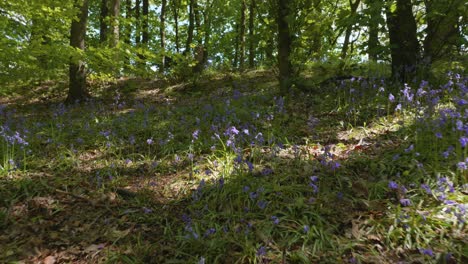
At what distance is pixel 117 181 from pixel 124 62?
17.1 feet

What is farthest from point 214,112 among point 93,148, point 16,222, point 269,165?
point 16,222

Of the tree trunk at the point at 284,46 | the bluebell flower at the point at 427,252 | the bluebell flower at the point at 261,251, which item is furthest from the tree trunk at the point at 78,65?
the bluebell flower at the point at 427,252

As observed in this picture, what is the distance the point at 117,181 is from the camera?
421 cm

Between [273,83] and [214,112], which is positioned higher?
[273,83]

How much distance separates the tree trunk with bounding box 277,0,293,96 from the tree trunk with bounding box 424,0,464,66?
2.42 m

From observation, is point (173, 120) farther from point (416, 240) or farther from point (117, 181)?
point (416, 240)

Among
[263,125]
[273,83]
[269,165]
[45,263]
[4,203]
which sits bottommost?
[45,263]

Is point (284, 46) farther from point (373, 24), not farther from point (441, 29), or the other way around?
point (441, 29)

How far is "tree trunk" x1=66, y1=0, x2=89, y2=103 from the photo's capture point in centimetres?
864

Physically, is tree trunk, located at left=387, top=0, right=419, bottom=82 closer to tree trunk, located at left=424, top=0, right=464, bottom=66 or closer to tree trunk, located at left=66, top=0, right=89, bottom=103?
tree trunk, located at left=424, top=0, right=464, bottom=66

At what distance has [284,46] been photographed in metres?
6.80

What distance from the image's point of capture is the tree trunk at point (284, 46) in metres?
6.43

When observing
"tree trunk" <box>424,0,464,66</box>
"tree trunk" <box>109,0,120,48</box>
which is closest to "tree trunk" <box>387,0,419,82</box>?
"tree trunk" <box>424,0,464,66</box>

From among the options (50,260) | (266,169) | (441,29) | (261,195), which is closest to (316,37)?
(441,29)
